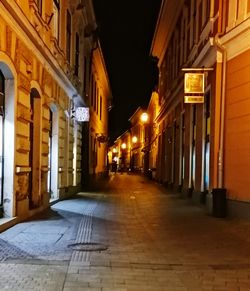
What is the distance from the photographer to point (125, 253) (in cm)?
815

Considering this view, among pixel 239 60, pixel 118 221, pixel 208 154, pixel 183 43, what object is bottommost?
pixel 118 221

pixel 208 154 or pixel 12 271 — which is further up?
pixel 208 154

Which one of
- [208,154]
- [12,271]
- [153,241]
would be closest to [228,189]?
[208,154]

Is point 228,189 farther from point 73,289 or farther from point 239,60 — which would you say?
point 73,289

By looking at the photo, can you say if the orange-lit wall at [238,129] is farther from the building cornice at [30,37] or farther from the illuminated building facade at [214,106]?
the building cornice at [30,37]

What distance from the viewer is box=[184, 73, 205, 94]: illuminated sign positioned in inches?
639

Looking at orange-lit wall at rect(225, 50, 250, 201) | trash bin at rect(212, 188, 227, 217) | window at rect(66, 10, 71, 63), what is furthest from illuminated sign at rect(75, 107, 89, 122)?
trash bin at rect(212, 188, 227, 217)

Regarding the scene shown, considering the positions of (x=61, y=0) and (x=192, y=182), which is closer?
(x=61, y=0)

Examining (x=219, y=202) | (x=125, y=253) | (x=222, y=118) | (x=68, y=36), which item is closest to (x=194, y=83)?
(x=222, y=118)

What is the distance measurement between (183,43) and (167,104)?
18.2ft

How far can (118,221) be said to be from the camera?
12.5 m

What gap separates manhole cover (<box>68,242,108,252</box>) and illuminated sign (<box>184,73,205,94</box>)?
8603 mm

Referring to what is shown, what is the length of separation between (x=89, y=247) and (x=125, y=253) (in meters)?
0.78

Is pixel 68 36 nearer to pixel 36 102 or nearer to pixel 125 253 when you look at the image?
pixel 36 102
